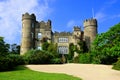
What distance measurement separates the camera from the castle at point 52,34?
65.9 metres

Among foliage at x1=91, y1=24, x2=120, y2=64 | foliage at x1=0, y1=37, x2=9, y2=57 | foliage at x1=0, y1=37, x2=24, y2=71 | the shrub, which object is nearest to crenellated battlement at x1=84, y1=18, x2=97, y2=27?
foliage at x1=91, y1=24, x2=120, y2=64

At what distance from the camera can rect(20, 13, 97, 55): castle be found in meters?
65.9

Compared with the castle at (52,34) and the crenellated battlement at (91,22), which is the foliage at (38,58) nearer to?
the castle at (52,34)

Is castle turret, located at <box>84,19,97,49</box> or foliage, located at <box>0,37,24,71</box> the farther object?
castle turret, located at <box>84,19,97,49</box>

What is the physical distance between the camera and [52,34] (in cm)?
6794

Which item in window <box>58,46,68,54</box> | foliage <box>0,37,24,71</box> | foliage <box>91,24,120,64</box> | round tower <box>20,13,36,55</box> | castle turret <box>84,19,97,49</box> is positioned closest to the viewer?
foliage <box>0,37,24,71</box>

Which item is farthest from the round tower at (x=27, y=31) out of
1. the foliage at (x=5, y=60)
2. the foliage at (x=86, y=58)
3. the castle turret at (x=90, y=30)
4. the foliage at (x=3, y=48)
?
the foliage at (x=3, y=48)

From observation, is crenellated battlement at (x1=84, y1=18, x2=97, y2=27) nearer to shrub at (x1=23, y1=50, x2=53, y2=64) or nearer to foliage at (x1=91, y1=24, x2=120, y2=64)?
foliage at (x1=91, y1=24, x2=120, y2=64)

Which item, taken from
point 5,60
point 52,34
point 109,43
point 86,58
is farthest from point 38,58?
point 52,34

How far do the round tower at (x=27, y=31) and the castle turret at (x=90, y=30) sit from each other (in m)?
13.3

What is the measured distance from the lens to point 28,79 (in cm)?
2325

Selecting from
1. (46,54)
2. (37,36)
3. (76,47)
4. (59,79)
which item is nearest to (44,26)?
(37,36)

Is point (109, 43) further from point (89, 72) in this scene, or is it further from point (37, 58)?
point (89, 72)

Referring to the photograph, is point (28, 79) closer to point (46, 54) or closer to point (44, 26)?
point (46, 54)
